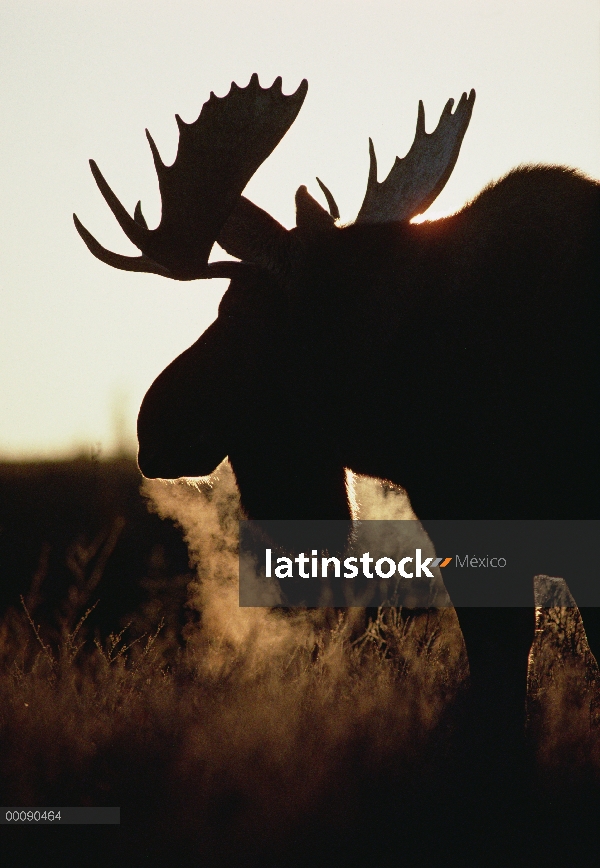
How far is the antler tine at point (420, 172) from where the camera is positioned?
10.6ft

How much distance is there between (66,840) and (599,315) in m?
1.95

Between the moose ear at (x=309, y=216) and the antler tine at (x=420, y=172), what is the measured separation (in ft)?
0.99

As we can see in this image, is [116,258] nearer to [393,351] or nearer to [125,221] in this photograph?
[125,221]

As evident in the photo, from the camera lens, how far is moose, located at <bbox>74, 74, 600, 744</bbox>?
233cm

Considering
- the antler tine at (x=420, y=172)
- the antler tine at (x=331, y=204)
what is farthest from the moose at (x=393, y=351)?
the antler tine at (x=331, y=204)

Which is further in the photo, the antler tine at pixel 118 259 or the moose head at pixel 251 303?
the antler tine at pixel 118 259

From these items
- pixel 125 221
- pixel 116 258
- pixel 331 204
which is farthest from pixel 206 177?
pixel 331 204

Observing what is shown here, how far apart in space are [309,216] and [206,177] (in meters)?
0.36

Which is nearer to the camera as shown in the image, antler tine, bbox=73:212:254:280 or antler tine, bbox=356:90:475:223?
antler tine, bbox=73:212:254:280

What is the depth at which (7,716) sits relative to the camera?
261 cm

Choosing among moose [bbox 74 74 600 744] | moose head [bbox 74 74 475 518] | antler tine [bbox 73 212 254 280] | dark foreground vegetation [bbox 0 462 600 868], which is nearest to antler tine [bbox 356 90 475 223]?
moose [bbox 74 74 600 744]

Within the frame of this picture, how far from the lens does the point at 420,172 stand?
134 inches

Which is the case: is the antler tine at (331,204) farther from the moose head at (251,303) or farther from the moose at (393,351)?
the moose head at (251,303)

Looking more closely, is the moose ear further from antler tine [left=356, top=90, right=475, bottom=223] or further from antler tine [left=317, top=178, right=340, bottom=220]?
antler tine [left=317, top=178, right=340, bottom=220]
